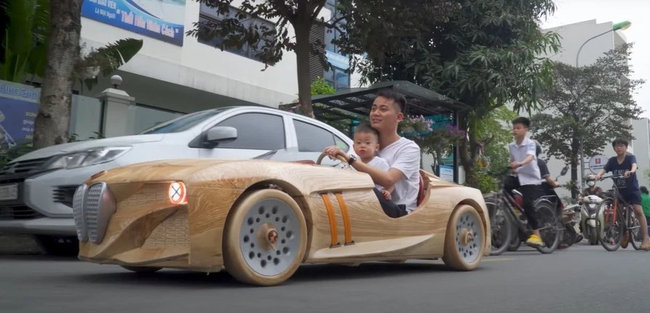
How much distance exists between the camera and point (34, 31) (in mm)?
12250

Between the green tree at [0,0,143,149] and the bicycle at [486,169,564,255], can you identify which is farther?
the bicycle at [486,169,564,255]

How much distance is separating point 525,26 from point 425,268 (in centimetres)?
1253

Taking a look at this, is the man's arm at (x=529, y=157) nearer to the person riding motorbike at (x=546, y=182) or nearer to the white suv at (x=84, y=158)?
the person riding motorbike at (x=546, y=182)

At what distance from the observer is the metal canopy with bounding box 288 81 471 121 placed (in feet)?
44.5

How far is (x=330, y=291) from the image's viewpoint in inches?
153

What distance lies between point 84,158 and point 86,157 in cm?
2

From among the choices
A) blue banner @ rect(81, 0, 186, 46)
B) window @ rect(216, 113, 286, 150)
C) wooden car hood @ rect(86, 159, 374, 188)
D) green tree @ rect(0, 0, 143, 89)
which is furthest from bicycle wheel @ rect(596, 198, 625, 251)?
blue banner @ rect(81, 0, 186, 46)

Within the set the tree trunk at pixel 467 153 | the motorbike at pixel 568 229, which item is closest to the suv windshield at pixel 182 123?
the motorbike at pixel 568 229

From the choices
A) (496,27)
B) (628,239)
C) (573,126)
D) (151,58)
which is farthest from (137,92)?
(573,126)

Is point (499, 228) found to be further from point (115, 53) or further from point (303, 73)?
point (115, 53)

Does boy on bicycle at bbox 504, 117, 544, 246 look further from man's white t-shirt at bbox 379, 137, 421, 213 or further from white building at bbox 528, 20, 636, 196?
white building at bbox 528, 20, 636, 196

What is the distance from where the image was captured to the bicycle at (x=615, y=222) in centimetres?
995

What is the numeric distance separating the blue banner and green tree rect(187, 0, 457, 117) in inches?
195

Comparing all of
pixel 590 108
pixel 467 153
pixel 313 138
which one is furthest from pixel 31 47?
pixel 590 108
